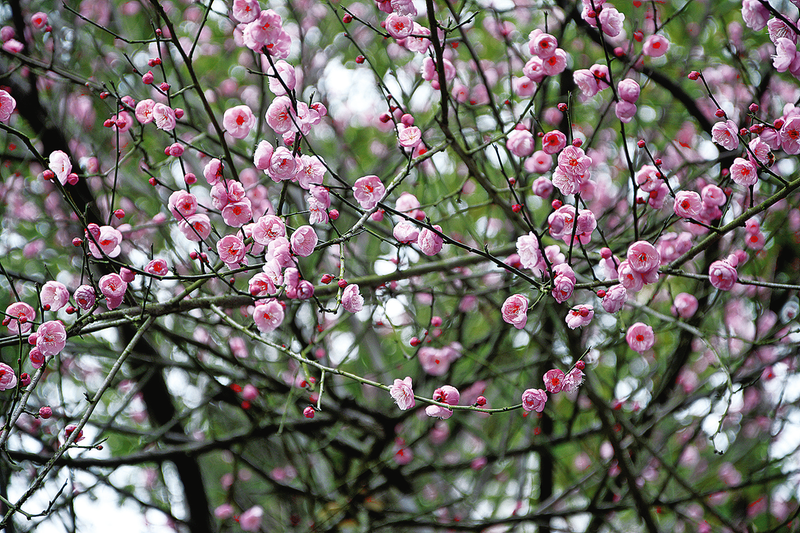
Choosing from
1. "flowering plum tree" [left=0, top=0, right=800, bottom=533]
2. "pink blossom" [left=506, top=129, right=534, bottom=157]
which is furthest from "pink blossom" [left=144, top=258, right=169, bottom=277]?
"pink blossom" [left=506, top=129, right=534, bottom=157]

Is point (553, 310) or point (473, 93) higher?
point (473, 93)

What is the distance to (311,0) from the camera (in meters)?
5.63

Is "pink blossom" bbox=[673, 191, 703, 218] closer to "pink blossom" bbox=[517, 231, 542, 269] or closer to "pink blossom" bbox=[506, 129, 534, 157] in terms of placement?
"pink blossom" bbox=[517, 231, 542, 269]

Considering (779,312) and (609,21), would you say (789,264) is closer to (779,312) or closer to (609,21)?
(779,312)

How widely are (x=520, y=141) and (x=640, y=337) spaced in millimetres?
890

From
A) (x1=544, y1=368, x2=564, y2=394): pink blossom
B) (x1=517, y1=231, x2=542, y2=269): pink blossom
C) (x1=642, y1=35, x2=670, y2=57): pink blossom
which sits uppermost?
(x1=642, y1=35, x2=670, y2=57): pink blossom

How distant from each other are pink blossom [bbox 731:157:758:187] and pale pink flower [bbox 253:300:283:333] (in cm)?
160

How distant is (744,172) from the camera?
2.05 meters

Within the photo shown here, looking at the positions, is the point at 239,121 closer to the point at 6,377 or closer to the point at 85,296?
the point at 85,296

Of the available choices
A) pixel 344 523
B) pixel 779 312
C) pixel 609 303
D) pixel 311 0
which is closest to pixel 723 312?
pixel 779 312

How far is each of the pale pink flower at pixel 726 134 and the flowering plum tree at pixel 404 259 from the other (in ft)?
0.23

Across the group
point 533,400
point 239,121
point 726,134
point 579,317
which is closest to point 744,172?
point 726,134

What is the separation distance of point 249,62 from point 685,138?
3.99 m

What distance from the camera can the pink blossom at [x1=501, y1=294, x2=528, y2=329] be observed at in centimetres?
201
